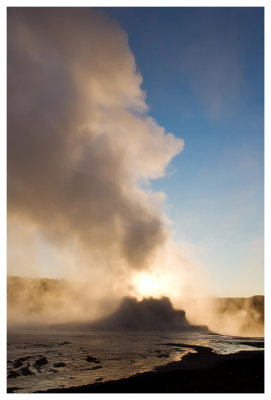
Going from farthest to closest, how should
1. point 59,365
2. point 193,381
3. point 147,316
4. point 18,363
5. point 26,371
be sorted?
point 147,316 → point 18,363 → point 59,365 → point 26,371 → point 193,381

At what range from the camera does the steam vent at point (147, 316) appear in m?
102

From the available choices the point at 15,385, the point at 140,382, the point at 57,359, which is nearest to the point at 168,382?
the point at 140,382

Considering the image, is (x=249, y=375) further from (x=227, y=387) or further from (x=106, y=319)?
(x=106, y=319)

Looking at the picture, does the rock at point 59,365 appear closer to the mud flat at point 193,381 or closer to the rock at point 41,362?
the rock at point 41,362

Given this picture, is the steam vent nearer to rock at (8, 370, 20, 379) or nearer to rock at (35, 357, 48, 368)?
rock at (35, 357, 48, 368)

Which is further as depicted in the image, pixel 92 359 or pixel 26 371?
pixel 92 359

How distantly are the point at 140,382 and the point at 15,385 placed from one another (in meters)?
10.5

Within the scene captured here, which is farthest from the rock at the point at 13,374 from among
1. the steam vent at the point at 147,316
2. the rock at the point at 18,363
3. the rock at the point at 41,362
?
the steam vent at the point at 147,316

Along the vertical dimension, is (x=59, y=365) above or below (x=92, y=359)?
above

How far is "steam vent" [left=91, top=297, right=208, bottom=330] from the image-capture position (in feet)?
334

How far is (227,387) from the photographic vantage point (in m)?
19.2

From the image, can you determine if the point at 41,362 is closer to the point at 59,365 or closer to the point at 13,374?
the point at 59,365

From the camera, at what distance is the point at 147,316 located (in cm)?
11081

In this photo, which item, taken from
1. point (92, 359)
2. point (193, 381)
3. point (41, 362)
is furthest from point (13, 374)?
point (193, 381)
